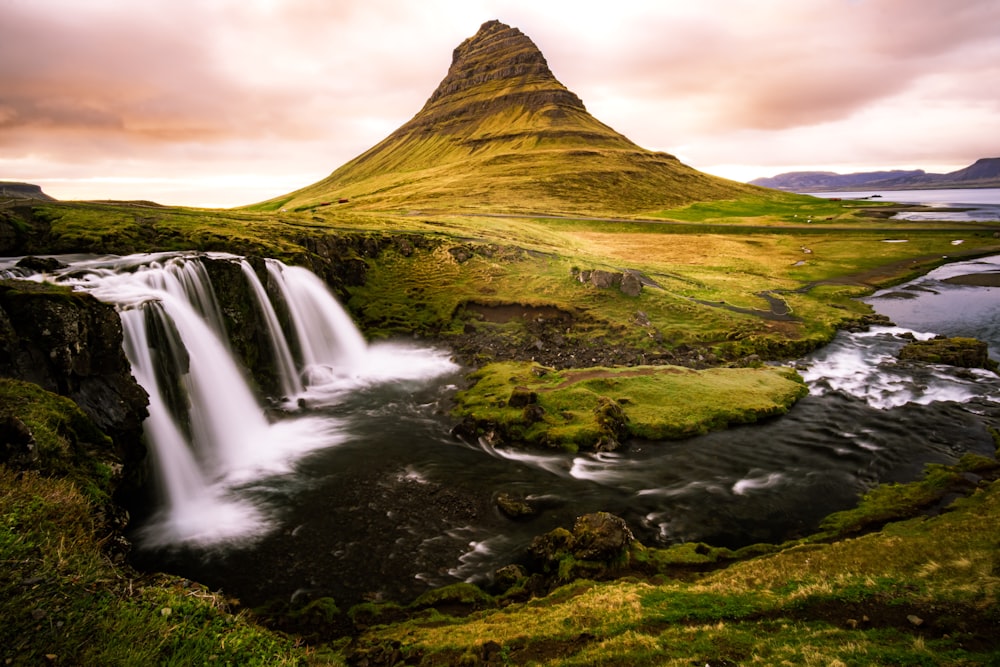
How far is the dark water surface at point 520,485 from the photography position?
680 inches

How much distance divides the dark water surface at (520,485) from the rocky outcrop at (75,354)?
227 inches

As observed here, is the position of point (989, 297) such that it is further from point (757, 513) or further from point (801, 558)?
point (801, 558)

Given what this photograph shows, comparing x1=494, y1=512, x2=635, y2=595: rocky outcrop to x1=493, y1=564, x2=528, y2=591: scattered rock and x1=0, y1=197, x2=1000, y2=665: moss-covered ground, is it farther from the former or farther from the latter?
x1=0, y1=197, x2=1000, y2=665: moss-covered ground

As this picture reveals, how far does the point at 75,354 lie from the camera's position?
1842 cm

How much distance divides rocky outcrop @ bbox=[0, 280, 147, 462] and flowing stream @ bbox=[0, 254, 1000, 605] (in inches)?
118

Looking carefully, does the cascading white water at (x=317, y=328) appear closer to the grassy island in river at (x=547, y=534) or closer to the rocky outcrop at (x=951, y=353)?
the grassy island in river at (x=547, y=534)

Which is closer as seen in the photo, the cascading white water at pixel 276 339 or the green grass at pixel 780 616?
the green grass at pixel 780 616

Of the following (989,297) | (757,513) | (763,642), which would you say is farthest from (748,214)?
(763,642)

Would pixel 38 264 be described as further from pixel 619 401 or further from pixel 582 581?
pixel 619 401

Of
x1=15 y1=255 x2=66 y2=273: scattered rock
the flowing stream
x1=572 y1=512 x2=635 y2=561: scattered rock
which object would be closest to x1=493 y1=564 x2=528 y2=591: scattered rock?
the flowing stream

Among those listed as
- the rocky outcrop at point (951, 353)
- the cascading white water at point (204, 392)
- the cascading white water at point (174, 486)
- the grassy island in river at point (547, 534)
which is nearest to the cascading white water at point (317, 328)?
the cascading white water at point (204, 392)

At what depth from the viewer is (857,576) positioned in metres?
13.2

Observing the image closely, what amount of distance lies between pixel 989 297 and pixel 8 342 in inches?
3482

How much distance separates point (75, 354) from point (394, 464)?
14.0 metres
